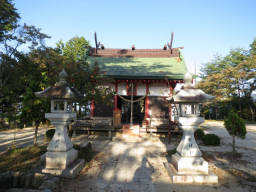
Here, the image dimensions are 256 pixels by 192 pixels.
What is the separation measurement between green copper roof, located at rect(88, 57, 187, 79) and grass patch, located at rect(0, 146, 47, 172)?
696 cm

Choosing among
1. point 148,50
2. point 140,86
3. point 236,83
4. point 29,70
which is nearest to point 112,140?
point 140,86

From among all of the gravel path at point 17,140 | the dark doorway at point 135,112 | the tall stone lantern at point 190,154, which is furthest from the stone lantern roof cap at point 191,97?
the dark doorway at point 135,112

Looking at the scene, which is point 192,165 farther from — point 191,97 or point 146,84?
point 146,84

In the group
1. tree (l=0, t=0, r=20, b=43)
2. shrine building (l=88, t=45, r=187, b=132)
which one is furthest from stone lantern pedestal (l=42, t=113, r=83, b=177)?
tree (l=0, t=0, r=20, b=43)

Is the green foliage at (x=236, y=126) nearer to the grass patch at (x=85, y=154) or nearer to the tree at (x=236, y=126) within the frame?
the tree at (x=236, y=126)

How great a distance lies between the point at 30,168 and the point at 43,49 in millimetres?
8476

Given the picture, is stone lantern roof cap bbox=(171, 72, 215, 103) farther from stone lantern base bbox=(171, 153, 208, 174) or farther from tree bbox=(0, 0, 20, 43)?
tree bbox=(0, 0, 20, 43)

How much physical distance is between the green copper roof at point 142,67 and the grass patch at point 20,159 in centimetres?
696

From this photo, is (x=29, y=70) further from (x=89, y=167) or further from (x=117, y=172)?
(x=117, y=172)

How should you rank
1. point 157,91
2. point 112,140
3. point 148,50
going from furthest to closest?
point 148,50, point 157,91, point 112,140

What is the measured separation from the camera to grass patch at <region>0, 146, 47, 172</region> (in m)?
4.72

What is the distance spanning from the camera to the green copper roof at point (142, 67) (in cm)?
1127

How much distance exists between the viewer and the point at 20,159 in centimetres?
535

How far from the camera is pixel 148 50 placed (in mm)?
16453
